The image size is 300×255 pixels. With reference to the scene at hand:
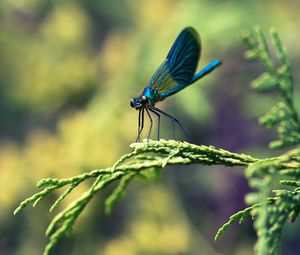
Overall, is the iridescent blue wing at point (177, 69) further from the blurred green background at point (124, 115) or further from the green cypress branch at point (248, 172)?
the blurred green background at point (124, 115)

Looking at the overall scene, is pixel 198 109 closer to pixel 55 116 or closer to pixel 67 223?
pixel 55 116

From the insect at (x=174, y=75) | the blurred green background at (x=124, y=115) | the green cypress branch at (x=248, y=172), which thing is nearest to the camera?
the green cypress branch at (x=248, y=172)

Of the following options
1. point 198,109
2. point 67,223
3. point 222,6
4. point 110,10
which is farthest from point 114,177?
point 110,10

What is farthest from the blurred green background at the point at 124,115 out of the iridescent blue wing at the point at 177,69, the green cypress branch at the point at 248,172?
the green cypress branch at the point at 248,172

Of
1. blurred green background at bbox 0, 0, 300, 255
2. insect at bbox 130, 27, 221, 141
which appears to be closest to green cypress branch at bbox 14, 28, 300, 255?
insect at bbox 130, 27, 221, 141

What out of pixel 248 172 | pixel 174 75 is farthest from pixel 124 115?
pixel 248 172
